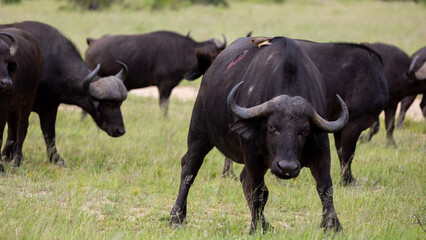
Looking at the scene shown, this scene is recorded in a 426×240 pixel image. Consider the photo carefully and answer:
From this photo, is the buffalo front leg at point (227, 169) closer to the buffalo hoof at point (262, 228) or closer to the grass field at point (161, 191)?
the grass field at point (161, 191)

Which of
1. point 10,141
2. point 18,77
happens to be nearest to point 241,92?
point 18,77

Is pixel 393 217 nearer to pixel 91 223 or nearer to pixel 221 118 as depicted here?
pixel 221 118

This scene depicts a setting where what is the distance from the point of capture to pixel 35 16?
83.4ft

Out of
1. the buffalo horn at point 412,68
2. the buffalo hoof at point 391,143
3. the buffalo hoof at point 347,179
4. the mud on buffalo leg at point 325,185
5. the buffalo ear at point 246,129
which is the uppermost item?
the buffalo ear at point 246,129

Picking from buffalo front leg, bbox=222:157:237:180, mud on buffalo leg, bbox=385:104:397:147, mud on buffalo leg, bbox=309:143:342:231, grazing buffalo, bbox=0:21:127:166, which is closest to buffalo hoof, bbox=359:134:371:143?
mud on buffalo leg, bbox=385:104:397:147

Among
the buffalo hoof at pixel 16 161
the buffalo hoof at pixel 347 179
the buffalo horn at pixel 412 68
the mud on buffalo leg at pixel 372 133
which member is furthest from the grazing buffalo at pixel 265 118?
the mud on buffalo leg at pixel 372 133

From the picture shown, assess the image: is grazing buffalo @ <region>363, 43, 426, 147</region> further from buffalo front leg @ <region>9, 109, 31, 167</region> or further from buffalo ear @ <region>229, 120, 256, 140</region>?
buffalo ear @ <region>229, 120, 256, 140</region>

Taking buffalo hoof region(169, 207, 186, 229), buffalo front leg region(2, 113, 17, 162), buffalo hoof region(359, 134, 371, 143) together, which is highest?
buffalo hoof region(169, 207, 186, 229)

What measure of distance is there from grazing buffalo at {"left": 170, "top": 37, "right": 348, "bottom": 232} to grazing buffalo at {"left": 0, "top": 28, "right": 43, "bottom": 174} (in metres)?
2.56

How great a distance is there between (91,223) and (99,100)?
11.1 feet

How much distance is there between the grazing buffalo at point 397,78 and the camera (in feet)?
31.2

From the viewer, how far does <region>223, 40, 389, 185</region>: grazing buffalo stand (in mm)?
7117

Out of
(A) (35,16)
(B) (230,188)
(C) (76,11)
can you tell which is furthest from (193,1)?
(B) (230,188)

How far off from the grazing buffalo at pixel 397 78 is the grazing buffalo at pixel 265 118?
4.83m
